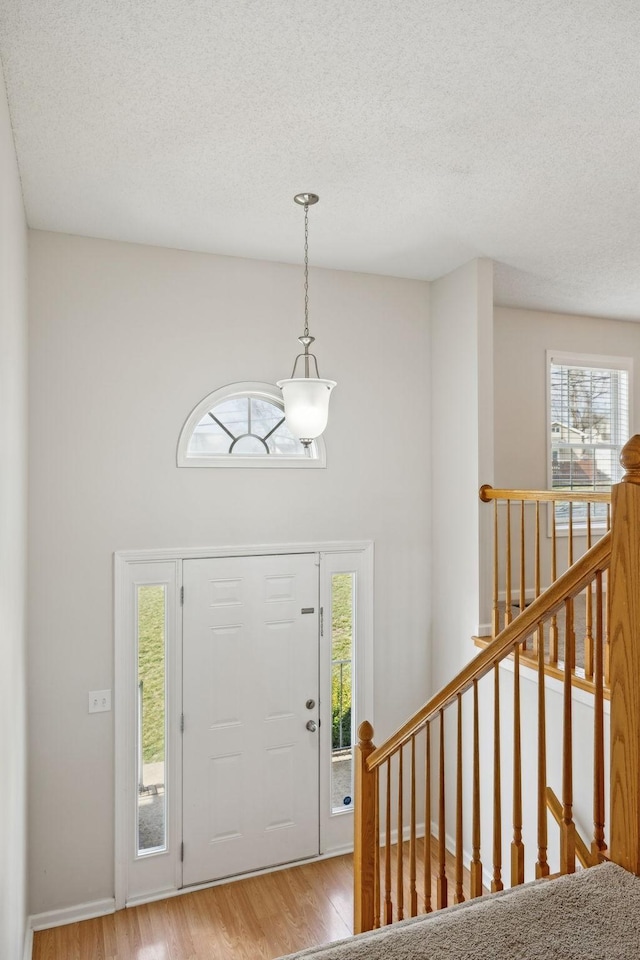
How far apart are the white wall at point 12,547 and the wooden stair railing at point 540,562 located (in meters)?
1.85

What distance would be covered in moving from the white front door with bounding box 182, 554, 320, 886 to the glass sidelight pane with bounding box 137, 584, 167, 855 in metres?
0.13

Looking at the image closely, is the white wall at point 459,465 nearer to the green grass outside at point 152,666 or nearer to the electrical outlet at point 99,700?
the green grass outside at point 152,666

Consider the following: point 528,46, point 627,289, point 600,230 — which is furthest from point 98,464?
point 627,289

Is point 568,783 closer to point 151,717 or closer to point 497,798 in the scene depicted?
point 497,798

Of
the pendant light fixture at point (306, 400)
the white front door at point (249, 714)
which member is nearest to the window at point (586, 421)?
the white front door at point (249, 714)

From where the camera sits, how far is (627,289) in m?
4.50

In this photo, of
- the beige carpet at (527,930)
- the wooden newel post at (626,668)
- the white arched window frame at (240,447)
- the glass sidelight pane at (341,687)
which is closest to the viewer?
the beige carpet at (527,930)

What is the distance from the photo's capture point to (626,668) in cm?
161

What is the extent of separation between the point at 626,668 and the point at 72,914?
329 centimetres

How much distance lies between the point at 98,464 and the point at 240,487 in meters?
0.82

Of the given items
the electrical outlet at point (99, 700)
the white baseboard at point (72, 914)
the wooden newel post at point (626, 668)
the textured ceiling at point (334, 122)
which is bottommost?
the white baseboard at point (72, 914)

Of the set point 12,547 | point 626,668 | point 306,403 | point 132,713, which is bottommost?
point 132,713

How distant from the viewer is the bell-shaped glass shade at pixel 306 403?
9.86ft

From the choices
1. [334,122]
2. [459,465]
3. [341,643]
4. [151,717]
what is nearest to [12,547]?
[151,717]
